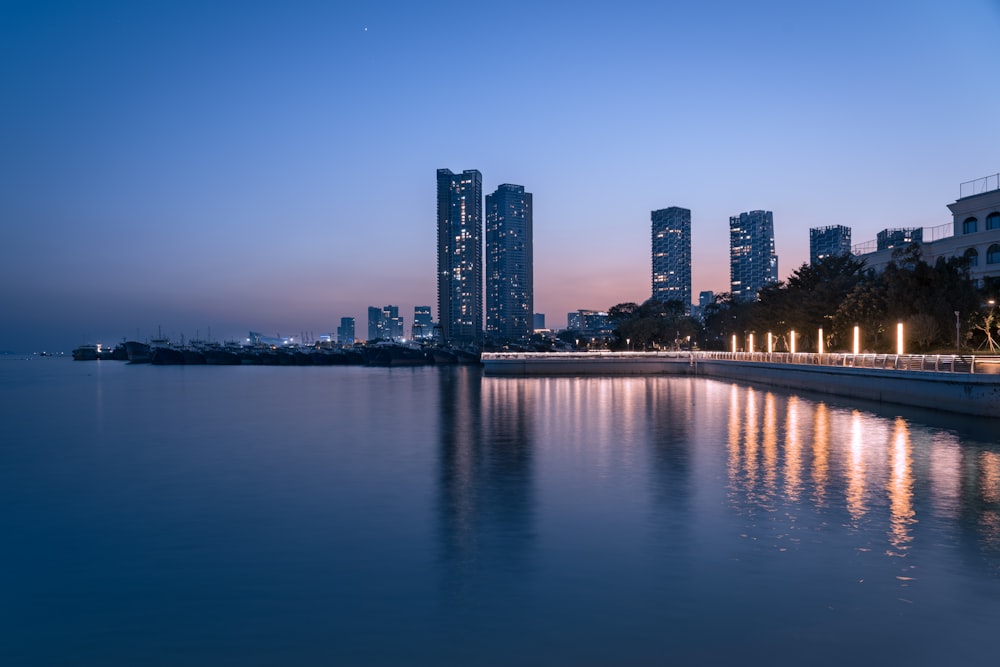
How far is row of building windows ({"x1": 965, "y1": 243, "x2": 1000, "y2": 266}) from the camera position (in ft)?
197

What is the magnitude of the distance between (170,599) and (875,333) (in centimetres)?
6055

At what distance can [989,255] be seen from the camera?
60.8m

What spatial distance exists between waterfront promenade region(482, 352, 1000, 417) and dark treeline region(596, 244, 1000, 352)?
18.2 feet

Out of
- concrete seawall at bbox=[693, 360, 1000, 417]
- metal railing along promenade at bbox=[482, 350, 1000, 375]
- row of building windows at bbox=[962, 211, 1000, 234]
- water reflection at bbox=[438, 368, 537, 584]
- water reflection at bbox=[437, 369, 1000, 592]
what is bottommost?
water reflection at bbox=[438, 368, 537, 584]

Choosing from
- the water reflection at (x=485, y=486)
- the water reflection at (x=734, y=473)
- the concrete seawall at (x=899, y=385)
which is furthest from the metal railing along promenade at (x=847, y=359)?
the water reflection at (x=485, y=486)

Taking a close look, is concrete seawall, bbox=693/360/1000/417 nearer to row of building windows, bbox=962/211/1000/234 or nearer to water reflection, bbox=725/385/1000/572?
water reflection, bbox=725/385/1000/572

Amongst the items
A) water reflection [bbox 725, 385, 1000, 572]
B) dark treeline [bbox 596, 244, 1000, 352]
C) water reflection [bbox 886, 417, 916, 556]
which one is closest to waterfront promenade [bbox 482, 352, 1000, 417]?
water reflection [bbox 725, 385, 1000, 572]

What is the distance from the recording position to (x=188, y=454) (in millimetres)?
28234

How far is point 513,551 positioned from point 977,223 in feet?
218

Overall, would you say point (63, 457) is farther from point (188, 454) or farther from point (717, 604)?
point (717, 604)

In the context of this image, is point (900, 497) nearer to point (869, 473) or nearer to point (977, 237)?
point (869, 473)

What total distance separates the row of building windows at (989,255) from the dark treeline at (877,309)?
6.33ft

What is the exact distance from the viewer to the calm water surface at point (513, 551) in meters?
9.20

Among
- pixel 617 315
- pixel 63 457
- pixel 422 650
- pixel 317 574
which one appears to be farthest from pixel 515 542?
pixel 617 315
